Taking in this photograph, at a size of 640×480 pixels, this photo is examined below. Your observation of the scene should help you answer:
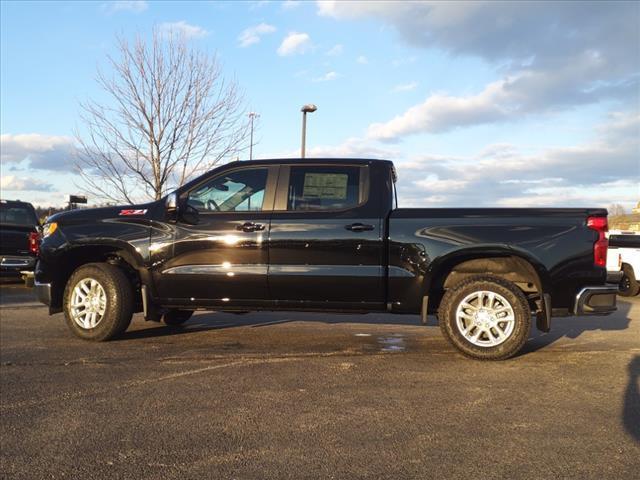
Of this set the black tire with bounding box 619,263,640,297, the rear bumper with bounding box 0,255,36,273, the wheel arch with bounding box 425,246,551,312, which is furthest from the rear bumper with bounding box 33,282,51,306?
the black tire with bounding box 619,263,640,297

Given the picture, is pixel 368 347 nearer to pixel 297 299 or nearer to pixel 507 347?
pixel 297 299

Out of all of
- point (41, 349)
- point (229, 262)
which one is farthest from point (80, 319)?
point (229, 262)

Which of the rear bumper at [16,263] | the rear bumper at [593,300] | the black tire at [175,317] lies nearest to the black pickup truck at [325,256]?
the rear bumper at [593,300]

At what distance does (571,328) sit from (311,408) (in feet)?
15.8

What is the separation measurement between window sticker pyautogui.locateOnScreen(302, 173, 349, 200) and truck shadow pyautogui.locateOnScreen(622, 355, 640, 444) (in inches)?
119

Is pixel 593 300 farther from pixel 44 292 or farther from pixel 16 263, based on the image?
pixel 16 263

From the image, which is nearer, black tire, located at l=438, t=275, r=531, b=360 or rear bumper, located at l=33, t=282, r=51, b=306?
black tire, located at l=438, t=275, r=531, b=360

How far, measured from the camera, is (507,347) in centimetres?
514

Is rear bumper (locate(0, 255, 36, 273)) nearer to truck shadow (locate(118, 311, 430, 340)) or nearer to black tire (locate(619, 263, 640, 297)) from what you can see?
truck shadow (locate(118, 311, 430, 340))

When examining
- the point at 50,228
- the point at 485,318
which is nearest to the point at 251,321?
the point at 50,228

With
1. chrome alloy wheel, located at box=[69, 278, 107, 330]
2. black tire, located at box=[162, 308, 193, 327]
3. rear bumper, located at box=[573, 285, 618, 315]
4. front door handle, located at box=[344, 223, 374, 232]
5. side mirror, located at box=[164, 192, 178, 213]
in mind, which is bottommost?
black tire, located at box=[162, 308, 193, 327]

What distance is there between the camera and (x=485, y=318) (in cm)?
520

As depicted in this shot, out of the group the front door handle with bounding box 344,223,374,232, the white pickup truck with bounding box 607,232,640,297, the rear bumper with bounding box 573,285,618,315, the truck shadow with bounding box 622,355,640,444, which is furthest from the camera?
the white pickup truck with bounding box 607,232,640,297

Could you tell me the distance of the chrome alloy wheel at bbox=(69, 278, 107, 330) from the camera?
19.5 ft
